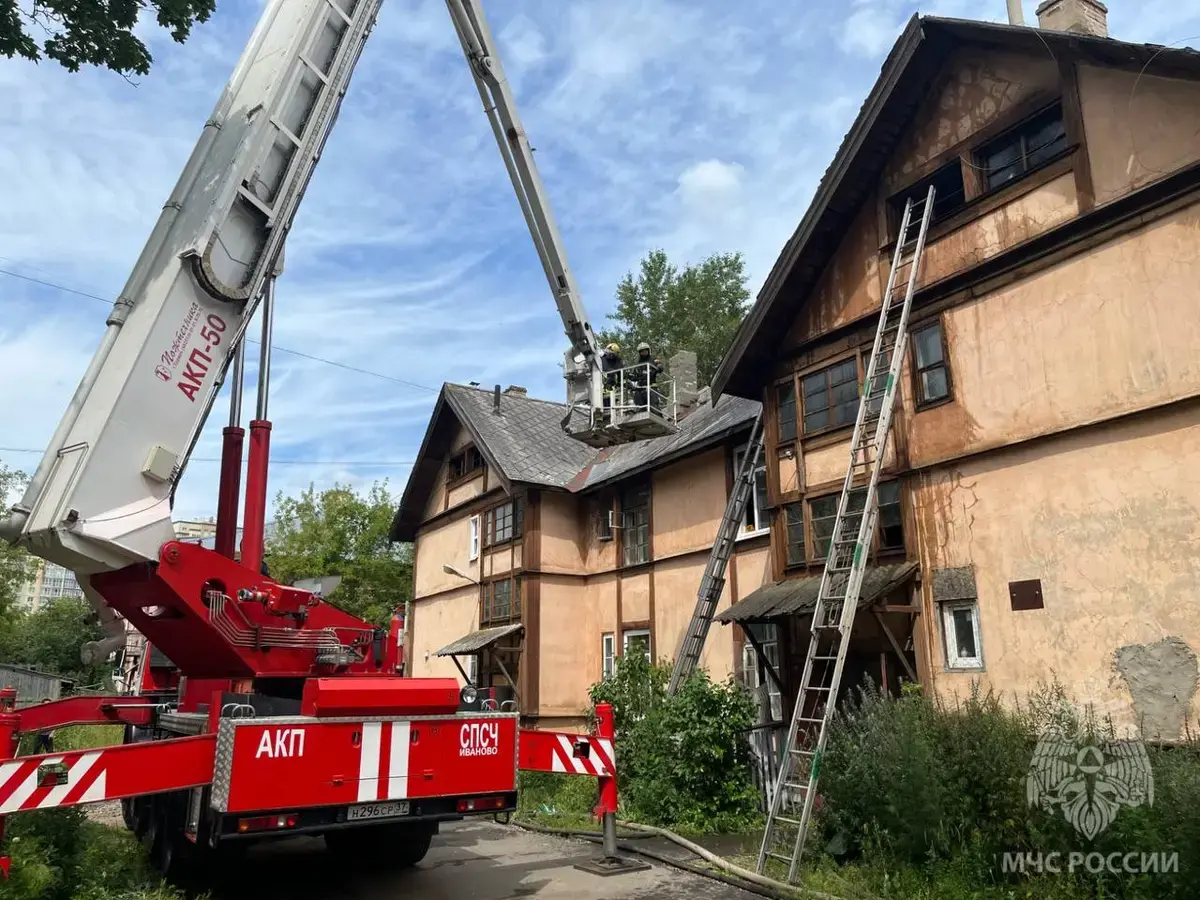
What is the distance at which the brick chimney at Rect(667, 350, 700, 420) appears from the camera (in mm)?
19312

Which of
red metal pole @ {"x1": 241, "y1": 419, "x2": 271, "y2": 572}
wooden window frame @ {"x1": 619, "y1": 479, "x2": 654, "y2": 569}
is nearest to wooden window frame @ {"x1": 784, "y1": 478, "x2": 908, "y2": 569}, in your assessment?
wooden window frame @ {"x1": 619, "y1": 479, "x2": 654, "y2": 569}

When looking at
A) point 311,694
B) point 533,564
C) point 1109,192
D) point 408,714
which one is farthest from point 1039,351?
point 533,564

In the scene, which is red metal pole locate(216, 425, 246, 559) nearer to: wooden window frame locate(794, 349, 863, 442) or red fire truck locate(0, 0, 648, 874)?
red fire truck locate(0, 0, 648, 874)

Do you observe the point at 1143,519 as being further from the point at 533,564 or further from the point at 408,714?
the point at 533,564

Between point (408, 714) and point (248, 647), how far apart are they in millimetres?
1614

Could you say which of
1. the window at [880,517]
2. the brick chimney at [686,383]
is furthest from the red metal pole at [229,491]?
the brick chimney at [686,383]

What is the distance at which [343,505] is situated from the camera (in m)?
36.3

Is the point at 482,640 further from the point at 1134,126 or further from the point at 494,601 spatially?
the point at 1134,126

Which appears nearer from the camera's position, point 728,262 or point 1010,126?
point 1010,126

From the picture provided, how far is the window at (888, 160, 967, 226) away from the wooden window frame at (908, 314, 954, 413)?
4.52ft

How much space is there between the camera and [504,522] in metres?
20.5

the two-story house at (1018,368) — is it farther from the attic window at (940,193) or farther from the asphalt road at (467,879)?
the asphalt road at (467,879)

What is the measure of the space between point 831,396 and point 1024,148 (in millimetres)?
3959

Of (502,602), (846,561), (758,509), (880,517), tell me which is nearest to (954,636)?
(846,561)
